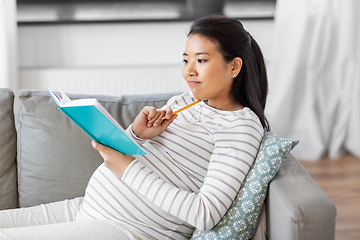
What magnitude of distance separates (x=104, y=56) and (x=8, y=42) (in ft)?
1.97

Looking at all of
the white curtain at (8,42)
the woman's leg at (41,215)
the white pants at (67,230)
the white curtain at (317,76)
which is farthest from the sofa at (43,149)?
the white curtain at (317,76)

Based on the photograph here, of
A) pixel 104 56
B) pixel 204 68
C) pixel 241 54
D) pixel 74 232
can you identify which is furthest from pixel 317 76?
pixel 74 232

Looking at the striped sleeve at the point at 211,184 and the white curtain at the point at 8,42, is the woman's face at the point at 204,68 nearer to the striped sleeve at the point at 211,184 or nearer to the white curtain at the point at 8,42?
the striped sleeve at the point at 211,184

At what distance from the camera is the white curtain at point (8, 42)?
8.04ft

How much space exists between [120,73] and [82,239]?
1.72m

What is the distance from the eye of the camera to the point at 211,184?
1.07 m

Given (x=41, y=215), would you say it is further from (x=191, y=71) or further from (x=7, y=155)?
(x=191, y=71)

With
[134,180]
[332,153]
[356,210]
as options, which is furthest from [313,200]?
[332,153]

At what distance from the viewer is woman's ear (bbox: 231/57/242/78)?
1.24m

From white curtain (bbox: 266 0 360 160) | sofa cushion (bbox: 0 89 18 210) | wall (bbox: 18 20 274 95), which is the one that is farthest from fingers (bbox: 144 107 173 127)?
white curtain (bbox: 266 0 360 160)

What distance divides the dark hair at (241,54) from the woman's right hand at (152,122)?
0.24 meters

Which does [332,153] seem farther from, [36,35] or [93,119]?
[93,119]

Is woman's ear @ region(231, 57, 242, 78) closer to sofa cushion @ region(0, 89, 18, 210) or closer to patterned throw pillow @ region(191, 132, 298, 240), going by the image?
patterned throw pillow @ region(191, 132, 298, 240)

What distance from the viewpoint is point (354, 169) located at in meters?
2.72
